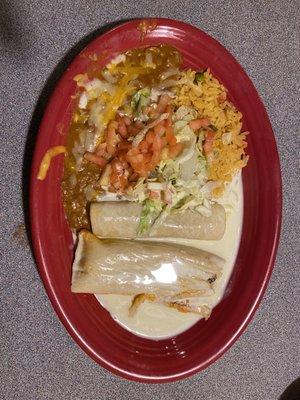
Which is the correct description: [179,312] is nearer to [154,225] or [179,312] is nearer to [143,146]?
[154,225]

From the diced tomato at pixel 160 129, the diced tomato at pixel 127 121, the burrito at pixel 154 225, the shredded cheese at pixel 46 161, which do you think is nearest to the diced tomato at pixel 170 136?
the diced tomato at pixel 160 129

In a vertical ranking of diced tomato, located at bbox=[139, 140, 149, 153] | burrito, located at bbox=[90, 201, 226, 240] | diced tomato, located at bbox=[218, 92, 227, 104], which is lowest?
burrito, located at bbox=[90, 201, 226, 240]

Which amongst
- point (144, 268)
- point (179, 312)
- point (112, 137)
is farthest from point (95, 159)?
point (179, 312)

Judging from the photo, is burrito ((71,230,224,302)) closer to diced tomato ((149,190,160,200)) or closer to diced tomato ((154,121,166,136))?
diced tomato ((149,190,160,200))

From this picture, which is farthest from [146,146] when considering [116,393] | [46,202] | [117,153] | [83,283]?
[116,393]

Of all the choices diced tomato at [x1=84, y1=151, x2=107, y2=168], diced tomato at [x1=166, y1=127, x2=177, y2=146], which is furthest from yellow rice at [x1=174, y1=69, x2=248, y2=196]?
diced tomato at [x1=84, y1=151, x2=107, y2=168]

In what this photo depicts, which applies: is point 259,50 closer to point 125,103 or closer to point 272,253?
point 125,103

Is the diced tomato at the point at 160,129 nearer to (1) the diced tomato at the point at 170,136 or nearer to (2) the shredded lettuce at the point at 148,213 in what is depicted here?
(1) the diced tomato at the point at 170,136
